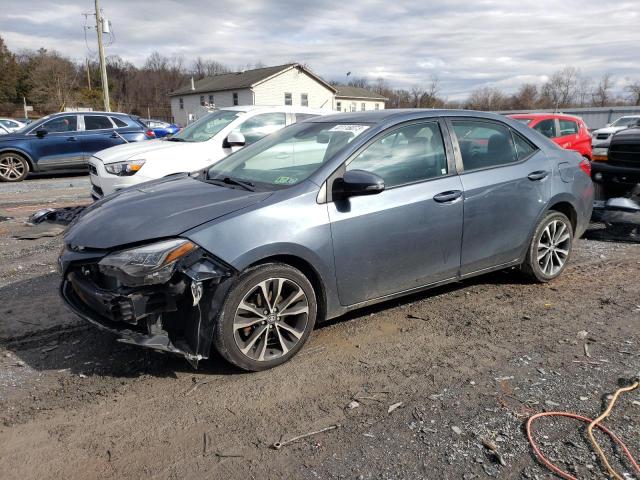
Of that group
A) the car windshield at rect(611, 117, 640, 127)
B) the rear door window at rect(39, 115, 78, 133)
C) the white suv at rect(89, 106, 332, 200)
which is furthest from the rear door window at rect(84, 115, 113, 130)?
the car windshield at rect(611, 117, 640, 127)

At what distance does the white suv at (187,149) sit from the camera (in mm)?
7449

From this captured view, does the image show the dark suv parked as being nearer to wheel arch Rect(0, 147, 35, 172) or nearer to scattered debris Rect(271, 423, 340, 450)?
wheel arch Rect(0, 147, 35, 172)

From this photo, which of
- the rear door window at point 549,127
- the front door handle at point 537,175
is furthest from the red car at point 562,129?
the front door handle at point 537,175

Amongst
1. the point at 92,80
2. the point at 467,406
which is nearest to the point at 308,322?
the point at 467,406

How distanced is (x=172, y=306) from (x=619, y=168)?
21.4 feet

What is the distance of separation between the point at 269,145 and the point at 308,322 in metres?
1.82

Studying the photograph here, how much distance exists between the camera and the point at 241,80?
51.6m

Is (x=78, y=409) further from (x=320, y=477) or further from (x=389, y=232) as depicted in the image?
(x=389, y=232)

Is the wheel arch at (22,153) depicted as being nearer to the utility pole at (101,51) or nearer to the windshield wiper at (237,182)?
the windshield wiper at (237,182)

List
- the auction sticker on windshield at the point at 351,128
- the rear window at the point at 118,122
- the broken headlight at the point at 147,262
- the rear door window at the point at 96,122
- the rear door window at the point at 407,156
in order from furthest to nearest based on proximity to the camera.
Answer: the rear window at the point at 118,122 < the rear door window at the point at 96,122 < the auction sticker on windshield at the point at 351,128 < the rear door window at the point at 407,156 < the broken headlight at the point at 147,262

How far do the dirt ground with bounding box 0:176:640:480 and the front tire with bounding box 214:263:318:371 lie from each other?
16 cm

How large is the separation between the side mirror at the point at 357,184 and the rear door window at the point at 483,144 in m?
1.18

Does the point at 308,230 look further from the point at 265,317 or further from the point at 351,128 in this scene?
the point at 351,128

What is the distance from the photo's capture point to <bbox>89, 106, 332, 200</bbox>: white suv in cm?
745
